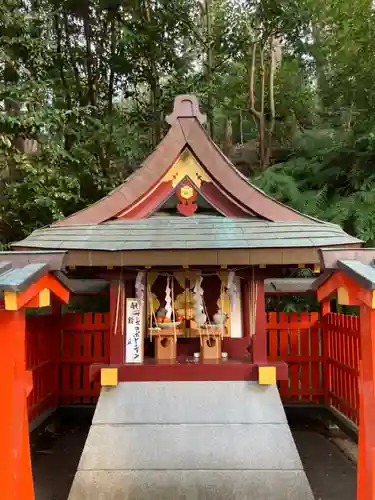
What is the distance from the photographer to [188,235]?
15.2ft

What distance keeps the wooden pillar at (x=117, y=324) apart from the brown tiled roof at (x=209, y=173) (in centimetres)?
87

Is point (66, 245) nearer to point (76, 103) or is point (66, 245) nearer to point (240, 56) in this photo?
point (76, 103)

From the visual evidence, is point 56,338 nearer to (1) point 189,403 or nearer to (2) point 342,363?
(1) point 189,403

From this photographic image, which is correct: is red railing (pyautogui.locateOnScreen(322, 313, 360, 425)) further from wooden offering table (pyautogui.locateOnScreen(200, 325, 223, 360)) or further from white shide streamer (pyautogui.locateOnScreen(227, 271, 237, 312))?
wooden offering table (pyautogui.locateOnScreen(200, 325, 223, 360))

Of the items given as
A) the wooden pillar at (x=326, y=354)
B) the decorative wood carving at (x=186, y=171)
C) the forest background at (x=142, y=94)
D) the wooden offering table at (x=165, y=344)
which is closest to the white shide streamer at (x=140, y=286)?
the wooden offering table at (x=165, y=344)

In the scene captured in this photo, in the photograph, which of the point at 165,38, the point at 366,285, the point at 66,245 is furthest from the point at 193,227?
the point at 165,38

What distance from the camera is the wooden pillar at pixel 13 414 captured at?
10.1 feet

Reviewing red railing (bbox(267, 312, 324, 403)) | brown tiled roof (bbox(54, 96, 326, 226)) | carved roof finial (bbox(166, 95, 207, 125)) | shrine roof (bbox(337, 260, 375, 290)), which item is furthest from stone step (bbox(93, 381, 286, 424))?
carved roof finial (bbox(166, 95, 207, 125))

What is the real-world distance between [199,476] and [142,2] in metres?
10.6

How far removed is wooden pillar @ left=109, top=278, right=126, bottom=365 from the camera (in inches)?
189

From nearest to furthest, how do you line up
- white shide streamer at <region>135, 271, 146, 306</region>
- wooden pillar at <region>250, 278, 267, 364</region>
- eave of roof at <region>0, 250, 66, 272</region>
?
1. eave of roof at <region>0, 250, 66, 272</region>
2. wooden pillar at <region>250, 278, 267, 364</region>
3. white shide streamer at <region>135, 271, 146, 306</region>

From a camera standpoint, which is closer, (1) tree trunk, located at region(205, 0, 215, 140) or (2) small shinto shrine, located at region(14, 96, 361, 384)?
(2) small shinto shrine, located at region(14, 96, 361, 384)

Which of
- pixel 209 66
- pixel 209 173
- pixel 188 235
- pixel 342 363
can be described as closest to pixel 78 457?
pixel 188 235

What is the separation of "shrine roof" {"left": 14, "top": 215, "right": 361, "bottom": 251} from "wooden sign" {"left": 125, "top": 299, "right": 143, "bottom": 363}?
0.87 metres
